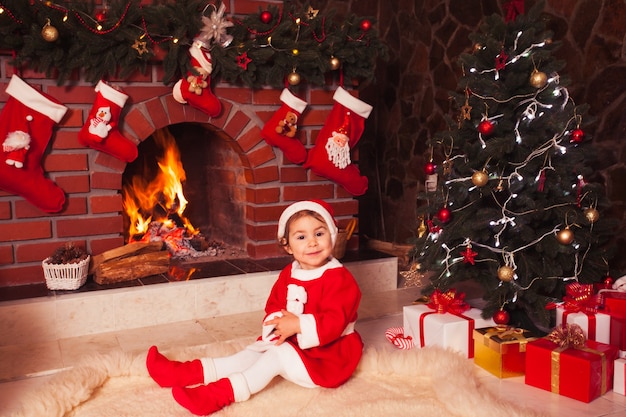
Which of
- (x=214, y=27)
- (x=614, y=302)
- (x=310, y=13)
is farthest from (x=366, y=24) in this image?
(x=614, y=302)

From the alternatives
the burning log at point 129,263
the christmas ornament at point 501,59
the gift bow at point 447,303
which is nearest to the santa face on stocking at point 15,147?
the burning log at point 129,263

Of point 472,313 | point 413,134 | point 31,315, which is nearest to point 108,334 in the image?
point 31,315

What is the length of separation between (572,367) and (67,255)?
90.1 inches

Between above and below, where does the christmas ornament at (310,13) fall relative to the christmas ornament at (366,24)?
above

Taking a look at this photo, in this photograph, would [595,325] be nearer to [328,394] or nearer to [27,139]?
[328,394]

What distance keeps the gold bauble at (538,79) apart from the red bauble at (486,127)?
9.4 inches

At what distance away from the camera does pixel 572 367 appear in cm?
210

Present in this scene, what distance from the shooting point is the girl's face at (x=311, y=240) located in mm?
2213

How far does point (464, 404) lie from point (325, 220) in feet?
2.64

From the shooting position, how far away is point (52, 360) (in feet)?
8.11

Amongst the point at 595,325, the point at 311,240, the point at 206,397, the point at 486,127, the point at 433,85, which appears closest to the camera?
the point at 206,397

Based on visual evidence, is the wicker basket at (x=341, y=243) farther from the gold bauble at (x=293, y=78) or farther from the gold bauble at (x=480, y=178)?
the gold bauble at (x=480, y=178)

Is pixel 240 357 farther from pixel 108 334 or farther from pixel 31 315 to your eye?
pixel 31 315

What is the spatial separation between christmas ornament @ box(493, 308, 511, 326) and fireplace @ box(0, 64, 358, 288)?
1324 millimetres
